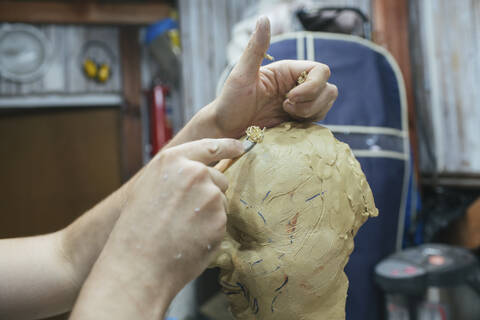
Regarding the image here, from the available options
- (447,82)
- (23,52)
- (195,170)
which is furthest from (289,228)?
(23,52)

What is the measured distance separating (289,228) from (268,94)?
0.33 meters

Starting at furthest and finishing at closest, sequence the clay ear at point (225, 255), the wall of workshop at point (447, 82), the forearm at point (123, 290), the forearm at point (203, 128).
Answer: the wall of workshop at point (447, 82) < the forearm at point (203, 128) < the clay ear at point (225, 255) < the forearm at point (123, 290)

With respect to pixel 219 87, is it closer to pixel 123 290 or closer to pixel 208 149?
pixel 208 149

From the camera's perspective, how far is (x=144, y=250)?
609 mm

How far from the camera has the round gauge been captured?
9.61 ft

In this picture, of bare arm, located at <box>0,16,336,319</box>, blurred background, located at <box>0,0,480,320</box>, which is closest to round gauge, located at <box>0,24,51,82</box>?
blurred background, located at <box>0,0,480,320</box>

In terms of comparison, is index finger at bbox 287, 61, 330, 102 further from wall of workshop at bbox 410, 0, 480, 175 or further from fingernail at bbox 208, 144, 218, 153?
wall of workshop at bbox 410, 0, 480, 175

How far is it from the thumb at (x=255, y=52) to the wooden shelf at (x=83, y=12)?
2502mm

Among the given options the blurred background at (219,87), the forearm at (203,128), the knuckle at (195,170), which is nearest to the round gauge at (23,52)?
the blurred background at (219,87)

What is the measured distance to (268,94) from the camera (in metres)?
0.88

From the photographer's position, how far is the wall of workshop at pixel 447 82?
1890 millimetres

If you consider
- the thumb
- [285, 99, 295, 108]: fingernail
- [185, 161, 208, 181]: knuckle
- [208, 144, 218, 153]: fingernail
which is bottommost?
[185, 161, 208, 181]: knuckle

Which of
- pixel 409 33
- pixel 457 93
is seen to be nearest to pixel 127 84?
pixel 409 33

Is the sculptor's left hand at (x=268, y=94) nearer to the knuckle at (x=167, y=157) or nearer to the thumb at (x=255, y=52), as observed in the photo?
the thumb at (x=255, y=52)
